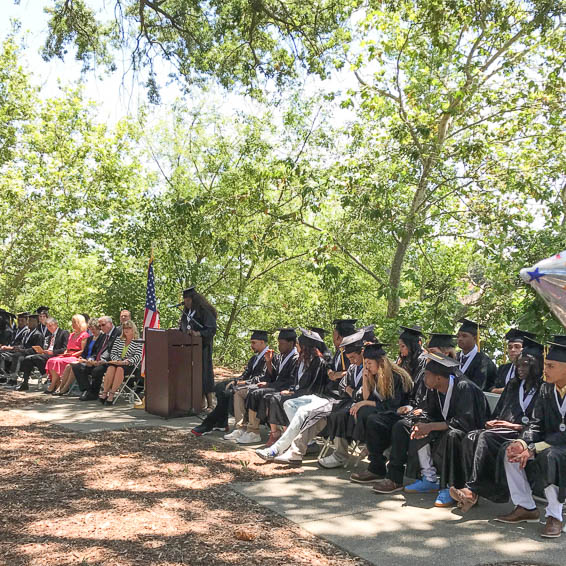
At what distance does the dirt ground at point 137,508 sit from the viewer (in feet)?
15.0

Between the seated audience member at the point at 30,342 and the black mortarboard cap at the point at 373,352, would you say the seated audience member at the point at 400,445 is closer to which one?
the black mortarboard cap at the point at 373,352

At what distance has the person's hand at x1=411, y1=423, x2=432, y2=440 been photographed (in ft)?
20.1

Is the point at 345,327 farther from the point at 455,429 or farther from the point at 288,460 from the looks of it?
the point at 455,429

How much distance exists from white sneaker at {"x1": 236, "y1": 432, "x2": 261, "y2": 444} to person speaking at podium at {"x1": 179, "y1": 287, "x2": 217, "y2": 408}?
222cm

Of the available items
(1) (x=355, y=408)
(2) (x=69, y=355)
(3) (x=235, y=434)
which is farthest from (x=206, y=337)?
(1) (x=355, y=408)

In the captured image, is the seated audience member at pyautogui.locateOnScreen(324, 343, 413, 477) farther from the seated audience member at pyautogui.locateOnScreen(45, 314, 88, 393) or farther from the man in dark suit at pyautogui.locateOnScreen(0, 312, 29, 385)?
the man in dark suit at pyautogui.locateOnScreen(0, 312, 29, 385)

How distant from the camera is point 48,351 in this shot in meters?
13.9

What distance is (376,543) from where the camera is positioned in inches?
191

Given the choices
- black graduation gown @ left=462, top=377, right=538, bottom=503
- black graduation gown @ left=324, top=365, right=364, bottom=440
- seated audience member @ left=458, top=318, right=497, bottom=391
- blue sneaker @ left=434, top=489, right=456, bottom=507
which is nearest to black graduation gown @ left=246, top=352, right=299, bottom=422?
black graduation gown @ left=324, top=365, right=364, bottom=440

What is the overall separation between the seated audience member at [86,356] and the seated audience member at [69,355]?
17 cm

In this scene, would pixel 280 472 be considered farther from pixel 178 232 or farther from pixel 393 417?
pixel 178 232

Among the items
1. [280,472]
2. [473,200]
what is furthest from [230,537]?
[473,200]

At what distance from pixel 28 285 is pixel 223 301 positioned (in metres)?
8.27

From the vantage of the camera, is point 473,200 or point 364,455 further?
point 473,200
